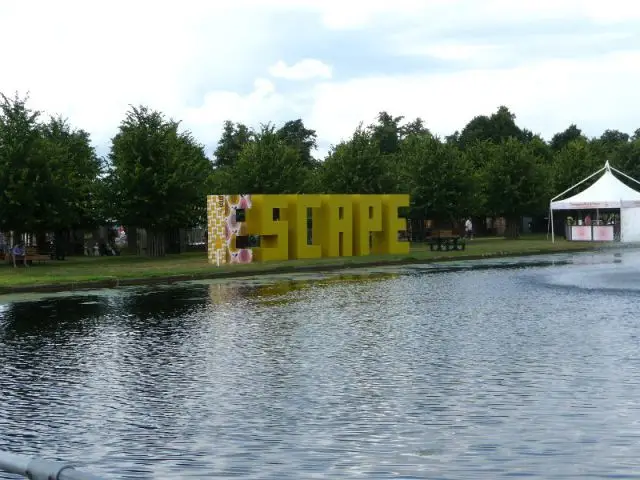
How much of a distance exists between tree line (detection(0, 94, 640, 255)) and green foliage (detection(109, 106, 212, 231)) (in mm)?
A: 52

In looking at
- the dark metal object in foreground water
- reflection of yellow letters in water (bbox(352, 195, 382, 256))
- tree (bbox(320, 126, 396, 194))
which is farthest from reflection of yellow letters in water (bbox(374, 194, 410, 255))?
the dark metal object in foreground water

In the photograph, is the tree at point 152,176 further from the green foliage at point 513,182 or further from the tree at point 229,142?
the tree at point 229,142

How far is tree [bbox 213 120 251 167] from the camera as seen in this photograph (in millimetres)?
104625

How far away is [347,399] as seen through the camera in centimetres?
930

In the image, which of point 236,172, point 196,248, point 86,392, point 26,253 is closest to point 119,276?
point 26,253

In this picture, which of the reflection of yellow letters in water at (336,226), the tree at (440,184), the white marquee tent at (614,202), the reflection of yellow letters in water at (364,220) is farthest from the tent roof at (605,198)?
the reflection of yellow letters in water at (336,226)

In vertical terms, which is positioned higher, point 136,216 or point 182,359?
point 136,216

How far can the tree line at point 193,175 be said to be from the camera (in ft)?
136

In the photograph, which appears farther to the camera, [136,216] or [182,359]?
[136,216]

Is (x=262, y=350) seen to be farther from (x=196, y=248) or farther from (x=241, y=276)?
(x=196, y=248)

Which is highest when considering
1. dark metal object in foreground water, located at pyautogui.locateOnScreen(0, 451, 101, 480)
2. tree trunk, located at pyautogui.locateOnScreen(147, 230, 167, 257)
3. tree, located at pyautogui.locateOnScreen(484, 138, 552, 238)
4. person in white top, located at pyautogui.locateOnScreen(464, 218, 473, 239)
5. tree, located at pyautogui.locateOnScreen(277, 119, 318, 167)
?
tree, located at pyautogui.locateOnScreen(277, 119, 318, 167)

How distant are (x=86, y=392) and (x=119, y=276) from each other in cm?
1958

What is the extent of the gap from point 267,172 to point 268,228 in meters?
15.4

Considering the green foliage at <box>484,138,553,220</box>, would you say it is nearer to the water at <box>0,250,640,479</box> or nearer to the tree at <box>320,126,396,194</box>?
the tree at <box>320,126,396,194</box>
